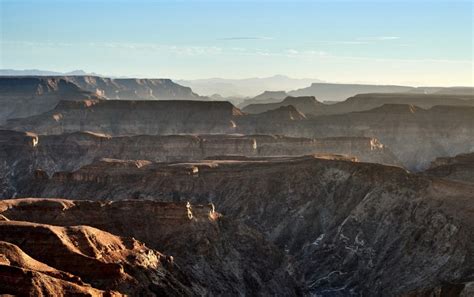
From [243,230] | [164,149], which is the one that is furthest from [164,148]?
[243,230]

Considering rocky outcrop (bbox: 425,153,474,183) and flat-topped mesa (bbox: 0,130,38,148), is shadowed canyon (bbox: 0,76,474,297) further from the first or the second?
flat-topped mesa (bbox: 0,130,38,148)

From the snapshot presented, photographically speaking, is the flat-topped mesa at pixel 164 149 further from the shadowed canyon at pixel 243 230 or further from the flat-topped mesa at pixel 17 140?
the shadowed canyon at pixel 243 230

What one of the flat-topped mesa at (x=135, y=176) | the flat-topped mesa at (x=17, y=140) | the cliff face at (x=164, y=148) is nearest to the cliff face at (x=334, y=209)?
the flat-topped mesa at (x=135, y=176)

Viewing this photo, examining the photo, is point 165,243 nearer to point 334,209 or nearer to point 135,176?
point 334,209

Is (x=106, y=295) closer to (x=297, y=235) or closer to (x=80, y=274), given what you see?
(x=80, y=274)

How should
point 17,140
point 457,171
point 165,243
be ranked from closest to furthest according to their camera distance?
point 165,243 → point 457,171 → point 17,140

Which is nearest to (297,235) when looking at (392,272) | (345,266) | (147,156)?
(345,266)
